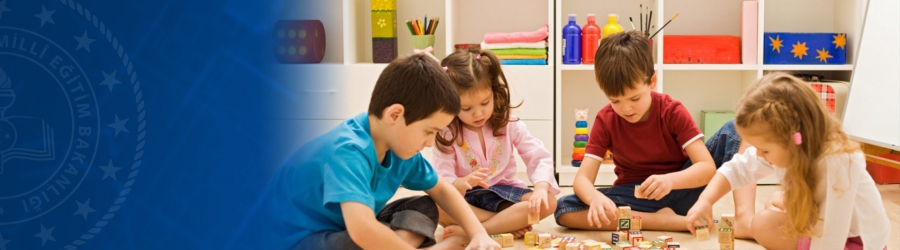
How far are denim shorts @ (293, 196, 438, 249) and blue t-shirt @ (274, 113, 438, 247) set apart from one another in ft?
0.10

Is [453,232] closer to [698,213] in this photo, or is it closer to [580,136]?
[698,213]

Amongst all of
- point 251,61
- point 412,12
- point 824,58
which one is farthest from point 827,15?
point 251,61

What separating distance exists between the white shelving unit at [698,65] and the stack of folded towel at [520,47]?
79mm

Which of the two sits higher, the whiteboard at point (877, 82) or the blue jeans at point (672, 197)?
the whiteboard at point (877, 82)

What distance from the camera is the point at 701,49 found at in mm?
2992

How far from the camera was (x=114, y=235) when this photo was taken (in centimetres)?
45

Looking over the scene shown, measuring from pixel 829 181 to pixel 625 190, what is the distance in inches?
30.5

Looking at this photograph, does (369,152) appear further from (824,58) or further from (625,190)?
(824,58)

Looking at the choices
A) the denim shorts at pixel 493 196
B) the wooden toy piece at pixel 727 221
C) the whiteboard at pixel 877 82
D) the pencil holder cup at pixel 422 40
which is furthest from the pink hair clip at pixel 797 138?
the pencil holder cup at pixel 422 40

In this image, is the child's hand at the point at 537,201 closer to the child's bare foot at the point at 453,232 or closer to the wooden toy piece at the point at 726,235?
the child's bare foot at the point at 453,232

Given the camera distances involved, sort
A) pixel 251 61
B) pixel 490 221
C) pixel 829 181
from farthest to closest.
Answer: pixel 490 221 < pixel 829 181 < pixel 251 61

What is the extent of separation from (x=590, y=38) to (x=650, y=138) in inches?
41.7

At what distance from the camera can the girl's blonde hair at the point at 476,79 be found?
70.6 inches

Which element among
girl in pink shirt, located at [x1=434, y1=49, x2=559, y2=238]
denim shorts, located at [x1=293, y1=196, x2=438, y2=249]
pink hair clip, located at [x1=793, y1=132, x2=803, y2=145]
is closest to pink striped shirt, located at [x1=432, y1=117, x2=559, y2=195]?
girl in pink shirt, located at [x1=434, y1=49, x2=559, y2=238]
